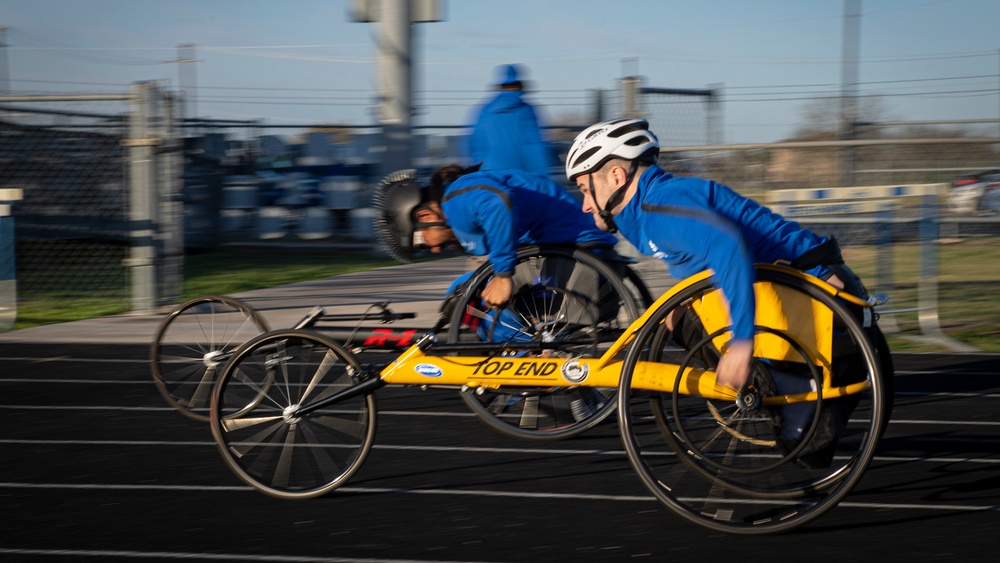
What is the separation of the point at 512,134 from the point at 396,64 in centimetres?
746

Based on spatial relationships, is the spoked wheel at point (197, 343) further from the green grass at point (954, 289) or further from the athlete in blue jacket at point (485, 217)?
the green grass at point (954, 289)

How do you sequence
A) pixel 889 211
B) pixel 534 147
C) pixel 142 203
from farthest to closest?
pixel 142 203 < pixel 889 211 < pixel 534 147

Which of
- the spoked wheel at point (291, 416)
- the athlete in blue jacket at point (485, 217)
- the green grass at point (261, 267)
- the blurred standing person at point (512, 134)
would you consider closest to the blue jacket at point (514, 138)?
the blurred standing person at point (512, 134)

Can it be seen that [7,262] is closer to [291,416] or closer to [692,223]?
[291,416]

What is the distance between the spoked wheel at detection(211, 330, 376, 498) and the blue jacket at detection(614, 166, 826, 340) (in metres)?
1.32

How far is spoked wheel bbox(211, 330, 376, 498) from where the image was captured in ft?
14.2

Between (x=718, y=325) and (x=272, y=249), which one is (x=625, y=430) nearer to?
(x=718, y=325)

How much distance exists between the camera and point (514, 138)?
6.64 meters

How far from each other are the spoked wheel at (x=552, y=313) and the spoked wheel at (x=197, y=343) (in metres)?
1.20

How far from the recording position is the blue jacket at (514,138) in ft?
21.8

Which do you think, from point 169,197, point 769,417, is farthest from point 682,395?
point 169,197

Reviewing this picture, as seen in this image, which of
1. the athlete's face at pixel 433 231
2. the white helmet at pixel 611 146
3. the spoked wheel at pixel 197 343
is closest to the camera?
the white helmet at pixel 611 146

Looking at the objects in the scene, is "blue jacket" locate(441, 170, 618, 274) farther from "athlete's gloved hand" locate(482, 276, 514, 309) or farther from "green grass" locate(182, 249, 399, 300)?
"green grass" locate(182, 249, 399, 300)

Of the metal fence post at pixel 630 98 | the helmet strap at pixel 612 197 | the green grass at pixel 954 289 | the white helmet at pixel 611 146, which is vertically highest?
the metal fence post at pixel 630 98
